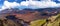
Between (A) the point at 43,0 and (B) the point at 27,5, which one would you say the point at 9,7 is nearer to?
(B) the point at 27,5

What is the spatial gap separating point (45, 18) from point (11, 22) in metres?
0.32

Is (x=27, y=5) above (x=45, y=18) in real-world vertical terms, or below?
above

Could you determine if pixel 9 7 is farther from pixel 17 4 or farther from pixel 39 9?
pixel 39 9

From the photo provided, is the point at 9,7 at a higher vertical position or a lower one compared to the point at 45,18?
higher

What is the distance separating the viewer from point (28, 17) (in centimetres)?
99

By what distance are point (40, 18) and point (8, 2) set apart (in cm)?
33

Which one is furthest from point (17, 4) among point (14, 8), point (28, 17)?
point (28, 17)

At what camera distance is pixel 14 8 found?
3.32ft

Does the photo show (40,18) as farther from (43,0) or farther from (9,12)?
(9,12)

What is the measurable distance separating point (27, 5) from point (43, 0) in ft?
0.52

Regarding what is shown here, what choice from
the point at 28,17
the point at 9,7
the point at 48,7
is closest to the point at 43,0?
the point at 48,7

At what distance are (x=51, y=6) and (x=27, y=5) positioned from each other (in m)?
0.23

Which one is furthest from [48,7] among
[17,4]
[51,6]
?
[17,4]

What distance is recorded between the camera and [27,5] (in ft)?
3.36
